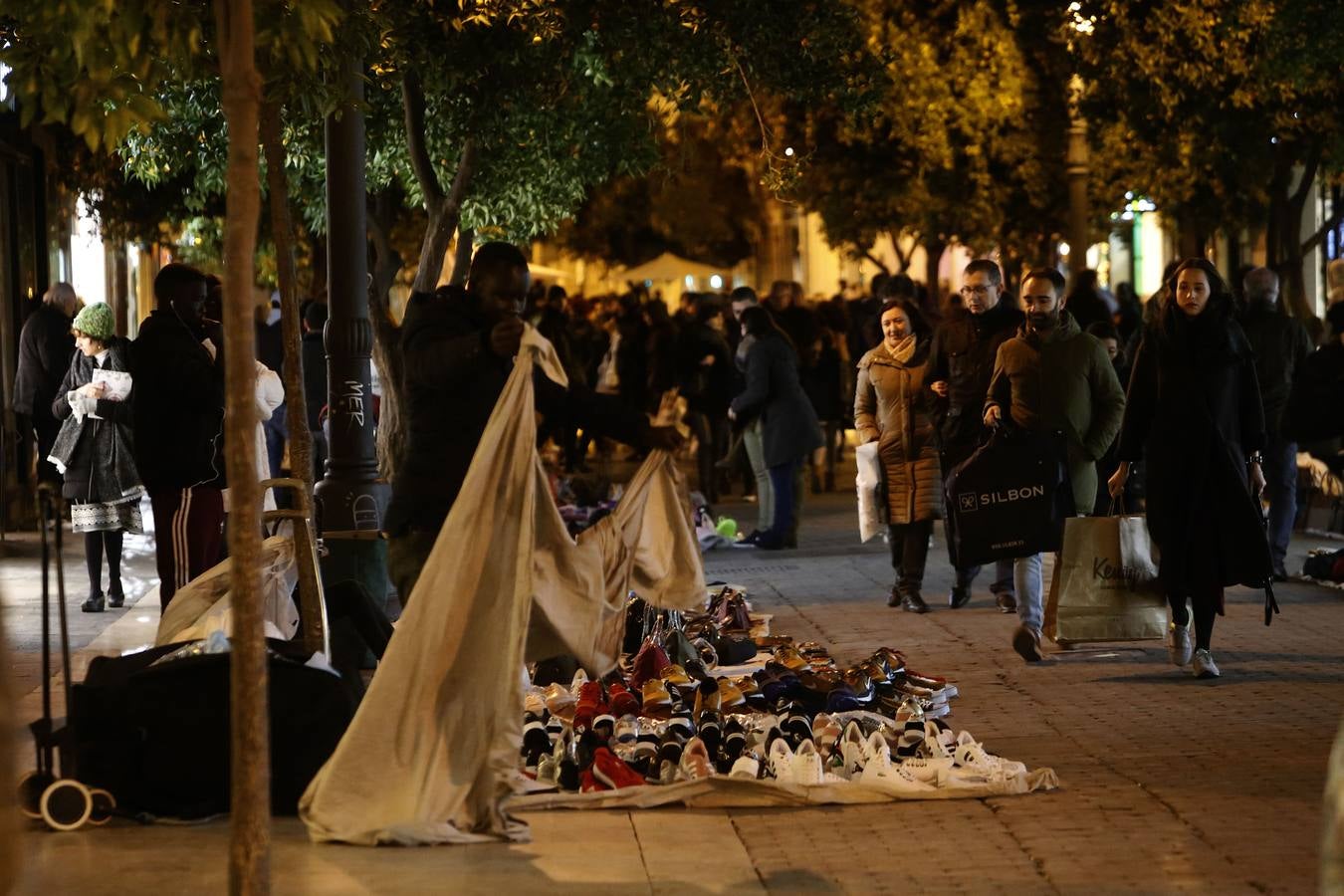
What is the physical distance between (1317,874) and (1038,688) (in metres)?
3.41

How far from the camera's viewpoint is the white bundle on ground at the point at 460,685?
6.56m

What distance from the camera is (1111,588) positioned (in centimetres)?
985

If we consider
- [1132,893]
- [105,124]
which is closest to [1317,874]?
[1132,893]

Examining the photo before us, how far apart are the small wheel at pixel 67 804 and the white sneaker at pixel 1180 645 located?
5.41 metres

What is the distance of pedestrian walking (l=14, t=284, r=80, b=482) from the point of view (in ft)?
52.1

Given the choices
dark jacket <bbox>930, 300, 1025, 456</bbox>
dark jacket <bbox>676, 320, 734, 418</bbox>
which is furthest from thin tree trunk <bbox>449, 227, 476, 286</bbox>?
dark jacket <bbox>930, 300, 1025, 456</bbox>

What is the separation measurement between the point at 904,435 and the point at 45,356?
23.9 ft

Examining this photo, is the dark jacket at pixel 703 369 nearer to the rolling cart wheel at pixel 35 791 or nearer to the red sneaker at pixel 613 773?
the red sneaker at pixel 613 773

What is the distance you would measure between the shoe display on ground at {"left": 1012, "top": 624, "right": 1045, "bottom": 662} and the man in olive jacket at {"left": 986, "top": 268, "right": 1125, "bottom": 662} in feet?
0.95

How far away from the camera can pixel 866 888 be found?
240 inches

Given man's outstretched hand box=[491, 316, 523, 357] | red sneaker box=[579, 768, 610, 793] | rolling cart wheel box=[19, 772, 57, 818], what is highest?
man's outstretched hand box=[491, 316, 523, 357]

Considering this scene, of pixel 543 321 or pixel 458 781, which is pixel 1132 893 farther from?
pixel 543 321

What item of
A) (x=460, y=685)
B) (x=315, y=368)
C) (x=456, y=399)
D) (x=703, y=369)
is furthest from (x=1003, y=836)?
(x=703, y=369)

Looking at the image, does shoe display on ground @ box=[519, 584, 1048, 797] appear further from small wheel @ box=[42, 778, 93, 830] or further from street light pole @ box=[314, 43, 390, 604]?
street light pole @ box=[314, 43, 390, 604]
